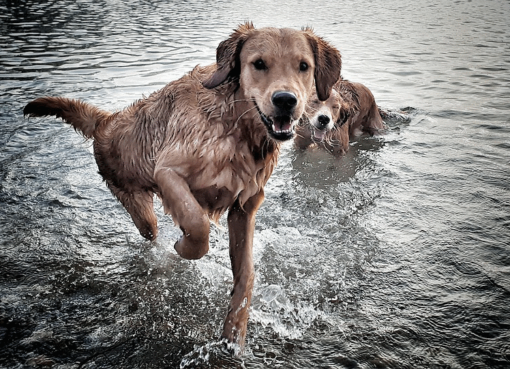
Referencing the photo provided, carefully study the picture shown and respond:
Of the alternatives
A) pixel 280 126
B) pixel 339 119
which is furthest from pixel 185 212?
pixel 339 119

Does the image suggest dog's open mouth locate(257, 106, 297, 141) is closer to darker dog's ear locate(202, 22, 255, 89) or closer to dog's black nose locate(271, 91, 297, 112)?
dog's black nose locate(271, 91, 297, 112)

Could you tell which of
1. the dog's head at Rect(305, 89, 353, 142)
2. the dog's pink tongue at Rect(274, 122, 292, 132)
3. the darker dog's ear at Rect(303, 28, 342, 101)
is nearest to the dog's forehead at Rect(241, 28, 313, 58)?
the darker dog's ear at Rect(303, 28, 342, 101)

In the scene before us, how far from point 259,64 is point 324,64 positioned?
633 millimetres

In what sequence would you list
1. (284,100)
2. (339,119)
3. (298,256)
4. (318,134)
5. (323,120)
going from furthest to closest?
(339,119) → (318,134) → (323,120) → (298,256) → (284,100)

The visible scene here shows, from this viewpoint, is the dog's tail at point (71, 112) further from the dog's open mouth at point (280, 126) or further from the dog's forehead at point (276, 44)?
the dog's open mouth at point (280, 126)

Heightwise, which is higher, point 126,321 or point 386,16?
point 126,321

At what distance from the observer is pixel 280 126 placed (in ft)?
9.95

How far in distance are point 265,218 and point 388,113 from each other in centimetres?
407

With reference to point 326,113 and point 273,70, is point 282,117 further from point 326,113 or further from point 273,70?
point 326,113

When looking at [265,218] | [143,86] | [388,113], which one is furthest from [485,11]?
[265,218]

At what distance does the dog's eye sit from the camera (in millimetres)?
3078

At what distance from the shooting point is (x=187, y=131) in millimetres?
3320

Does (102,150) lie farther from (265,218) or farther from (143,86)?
(143,86)

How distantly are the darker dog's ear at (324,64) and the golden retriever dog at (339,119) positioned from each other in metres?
2.12
